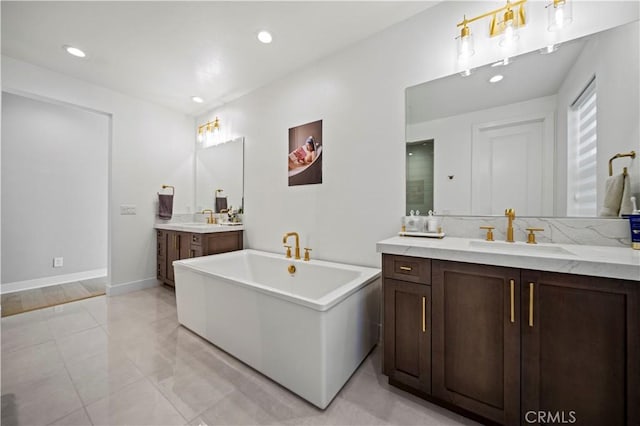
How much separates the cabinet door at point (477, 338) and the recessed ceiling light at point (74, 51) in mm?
→ 3653

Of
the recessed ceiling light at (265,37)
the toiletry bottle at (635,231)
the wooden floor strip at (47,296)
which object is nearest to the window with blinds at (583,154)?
the toiletry bottle at (635,231)

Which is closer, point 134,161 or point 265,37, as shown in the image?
point 265,37

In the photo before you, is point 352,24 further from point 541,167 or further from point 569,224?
point 569,224

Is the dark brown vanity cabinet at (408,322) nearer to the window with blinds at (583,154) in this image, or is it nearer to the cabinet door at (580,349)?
the cabinet door at (580,349)

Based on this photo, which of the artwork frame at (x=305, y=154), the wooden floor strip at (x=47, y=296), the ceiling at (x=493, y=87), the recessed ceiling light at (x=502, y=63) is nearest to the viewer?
the ceiling at (x=493, y=87)

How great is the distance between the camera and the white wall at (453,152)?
1.79 metres

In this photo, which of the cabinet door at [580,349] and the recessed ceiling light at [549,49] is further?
the recessed ceiling light at [549,49]

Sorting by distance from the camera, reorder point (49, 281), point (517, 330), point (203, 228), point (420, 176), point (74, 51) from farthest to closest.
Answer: point (49, 281), point (203, 228), point (74, 51), point (420, 176), point (517, 330)

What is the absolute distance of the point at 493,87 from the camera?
1.70 metres

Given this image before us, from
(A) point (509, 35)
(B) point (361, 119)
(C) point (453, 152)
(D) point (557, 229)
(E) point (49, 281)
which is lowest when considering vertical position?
(E) point (49, 281)

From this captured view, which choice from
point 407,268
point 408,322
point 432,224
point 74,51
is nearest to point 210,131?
point 74,51

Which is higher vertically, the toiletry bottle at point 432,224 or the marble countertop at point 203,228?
the toiletry bottle at point 432,224

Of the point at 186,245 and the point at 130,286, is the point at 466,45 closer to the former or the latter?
the point at 186,245

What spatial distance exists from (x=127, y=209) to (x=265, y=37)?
2827 mm
